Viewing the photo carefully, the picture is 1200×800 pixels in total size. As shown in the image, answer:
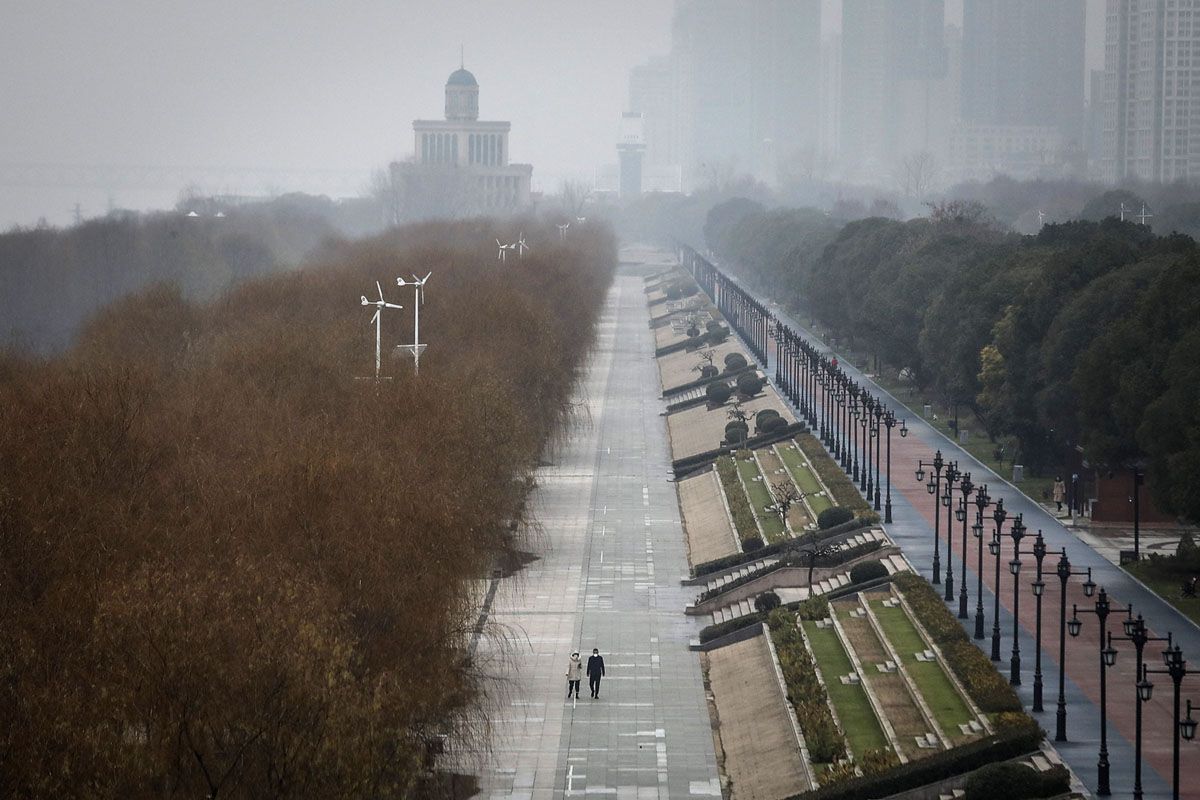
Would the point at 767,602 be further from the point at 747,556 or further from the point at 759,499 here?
the point at 759,499

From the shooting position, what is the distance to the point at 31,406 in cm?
3403

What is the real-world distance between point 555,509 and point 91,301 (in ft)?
142

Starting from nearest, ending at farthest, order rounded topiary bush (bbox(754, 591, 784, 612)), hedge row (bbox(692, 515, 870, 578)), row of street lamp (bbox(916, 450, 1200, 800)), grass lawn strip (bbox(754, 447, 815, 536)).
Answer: row of street lamp (bbox(916, 450, 1200, 800)), rounded topiary bush (bbox(754, 591, 784, 612)), hedge row (bbox(692, 515, 870, 578)), grass lawn strip (bbox(754, 447, 815, 536))

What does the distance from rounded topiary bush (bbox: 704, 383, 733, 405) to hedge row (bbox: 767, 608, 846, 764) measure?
39454mm

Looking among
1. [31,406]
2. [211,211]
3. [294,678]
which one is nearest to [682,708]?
[31,406]

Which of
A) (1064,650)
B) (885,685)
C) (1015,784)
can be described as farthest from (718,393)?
(1015,784)

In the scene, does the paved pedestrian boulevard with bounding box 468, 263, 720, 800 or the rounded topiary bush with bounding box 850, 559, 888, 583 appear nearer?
the paved pedestrian boulevard with bounding box 468, 263, 720, 800

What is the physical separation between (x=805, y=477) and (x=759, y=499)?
2.69 m

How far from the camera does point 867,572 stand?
4166 cm

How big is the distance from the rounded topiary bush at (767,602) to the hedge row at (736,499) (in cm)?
684

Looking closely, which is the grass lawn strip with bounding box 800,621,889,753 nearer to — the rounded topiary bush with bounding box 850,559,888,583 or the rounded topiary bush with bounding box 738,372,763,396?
the rounded topiary bush with bounding box 850,559,888,583

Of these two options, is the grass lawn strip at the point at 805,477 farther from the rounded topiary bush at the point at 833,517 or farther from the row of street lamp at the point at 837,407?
the rounded topiary bush at the point at 833,517

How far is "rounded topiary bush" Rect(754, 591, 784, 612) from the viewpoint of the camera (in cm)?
4111

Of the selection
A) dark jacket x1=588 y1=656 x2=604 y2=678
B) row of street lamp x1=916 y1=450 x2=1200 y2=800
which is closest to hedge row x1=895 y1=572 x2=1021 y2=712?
row of street lamp x1=916 y1=450 x2=1200 y2=800
